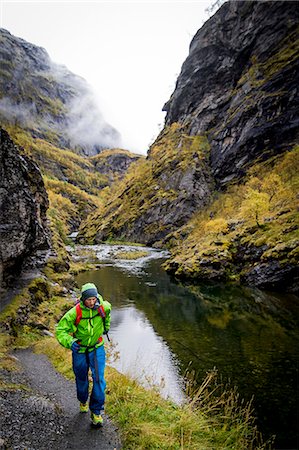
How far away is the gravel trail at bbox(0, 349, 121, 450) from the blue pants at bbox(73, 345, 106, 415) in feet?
1.65

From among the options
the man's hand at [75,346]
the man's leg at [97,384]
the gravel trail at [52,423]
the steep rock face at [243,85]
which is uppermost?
the steep rock face at [243,85]

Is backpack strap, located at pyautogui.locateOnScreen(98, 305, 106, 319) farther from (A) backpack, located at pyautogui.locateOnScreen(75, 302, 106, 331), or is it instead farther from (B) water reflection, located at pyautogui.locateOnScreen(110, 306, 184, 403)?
(B) water reflection, located at pyautogui.locateOnScreen(110, 306, 184, 403)

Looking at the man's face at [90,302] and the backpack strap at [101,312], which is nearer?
the man's face at [90,302]

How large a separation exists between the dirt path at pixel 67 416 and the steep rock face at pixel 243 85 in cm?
7307

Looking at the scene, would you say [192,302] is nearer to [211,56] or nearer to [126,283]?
[126,283]

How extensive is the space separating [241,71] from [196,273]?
259 ft

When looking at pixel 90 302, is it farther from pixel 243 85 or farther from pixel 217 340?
pixel 243 85

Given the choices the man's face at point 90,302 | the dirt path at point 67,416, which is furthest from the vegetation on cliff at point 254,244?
the man's face at point 90,302

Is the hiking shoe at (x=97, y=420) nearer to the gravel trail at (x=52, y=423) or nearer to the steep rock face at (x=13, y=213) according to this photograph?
the gravel trail at (x=52, y=423)

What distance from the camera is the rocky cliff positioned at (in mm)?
42375

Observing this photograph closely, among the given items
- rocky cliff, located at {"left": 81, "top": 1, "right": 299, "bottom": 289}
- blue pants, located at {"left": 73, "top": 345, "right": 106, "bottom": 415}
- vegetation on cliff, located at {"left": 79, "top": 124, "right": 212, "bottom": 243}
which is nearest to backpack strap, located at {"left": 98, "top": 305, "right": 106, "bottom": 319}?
blue pants, located at {"left": 73, "top": 345, "right": 106, "bottom": 415}

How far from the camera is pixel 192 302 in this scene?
28.5 metres

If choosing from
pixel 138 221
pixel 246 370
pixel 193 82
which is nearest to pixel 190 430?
pixel 246 370

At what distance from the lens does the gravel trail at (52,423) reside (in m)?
6.69
